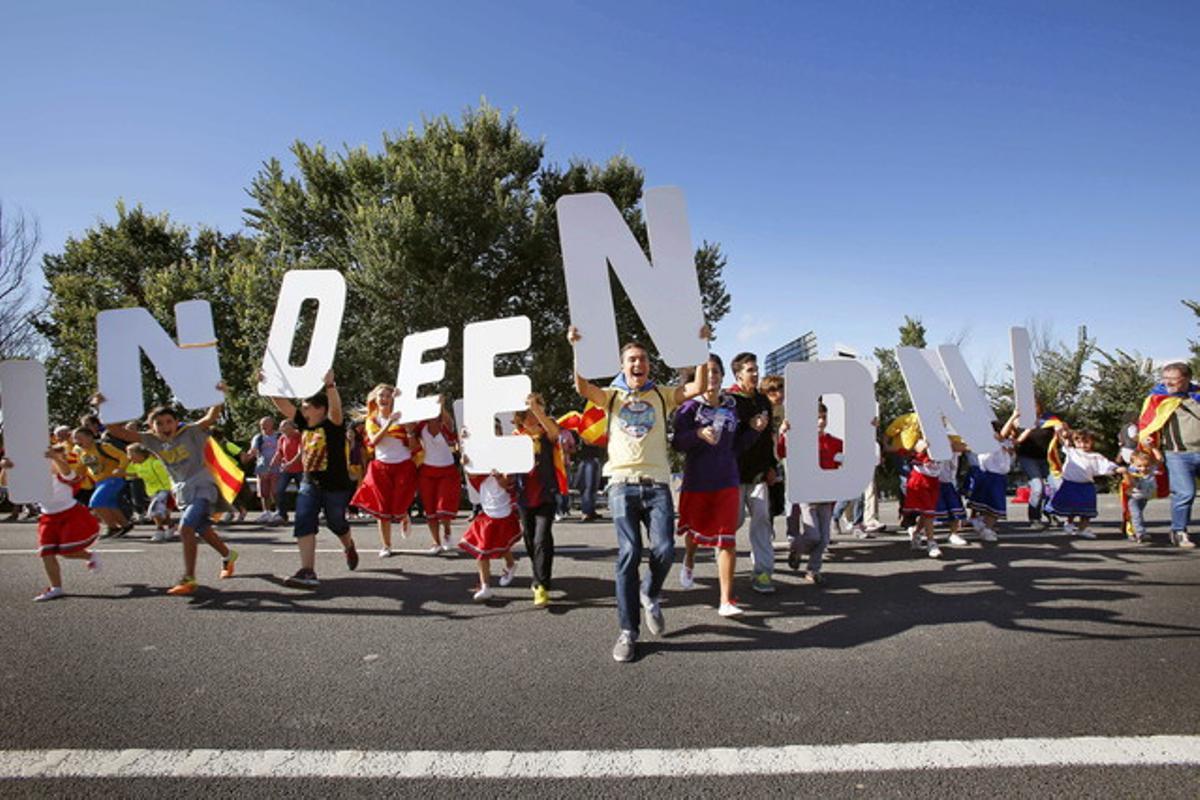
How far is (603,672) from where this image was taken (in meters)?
3.76

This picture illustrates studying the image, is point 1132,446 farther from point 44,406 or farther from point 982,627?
point 44,406

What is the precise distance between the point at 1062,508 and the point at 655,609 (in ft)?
23.9

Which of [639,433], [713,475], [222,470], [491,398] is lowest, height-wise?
[713,475]

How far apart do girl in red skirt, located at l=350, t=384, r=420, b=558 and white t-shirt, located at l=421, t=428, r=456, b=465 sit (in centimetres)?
24

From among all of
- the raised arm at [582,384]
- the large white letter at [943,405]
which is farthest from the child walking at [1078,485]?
the raised arm at [582,384]

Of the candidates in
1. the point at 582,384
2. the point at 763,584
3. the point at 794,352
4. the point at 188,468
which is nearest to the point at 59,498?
the point at 188,468

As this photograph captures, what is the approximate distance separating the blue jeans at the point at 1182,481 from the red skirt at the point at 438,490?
844 cm

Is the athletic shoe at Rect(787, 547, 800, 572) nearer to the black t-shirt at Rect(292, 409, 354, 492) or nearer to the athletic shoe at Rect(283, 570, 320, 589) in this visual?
the black t-shirt at Rect(292, 409, 354, 492)

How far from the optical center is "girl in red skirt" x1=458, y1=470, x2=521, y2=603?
5699mm

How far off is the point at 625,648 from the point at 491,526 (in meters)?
2.14

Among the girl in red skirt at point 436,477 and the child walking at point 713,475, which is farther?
the girl in red skirt at point 436,477

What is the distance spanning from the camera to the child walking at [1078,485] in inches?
334

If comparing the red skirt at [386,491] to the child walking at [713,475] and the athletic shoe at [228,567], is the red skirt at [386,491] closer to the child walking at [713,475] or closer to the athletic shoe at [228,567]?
the athletic shoe at [228,567]

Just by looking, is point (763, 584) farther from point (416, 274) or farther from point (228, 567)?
point (416, 274)
